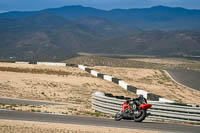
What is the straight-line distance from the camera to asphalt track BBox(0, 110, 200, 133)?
17781mm

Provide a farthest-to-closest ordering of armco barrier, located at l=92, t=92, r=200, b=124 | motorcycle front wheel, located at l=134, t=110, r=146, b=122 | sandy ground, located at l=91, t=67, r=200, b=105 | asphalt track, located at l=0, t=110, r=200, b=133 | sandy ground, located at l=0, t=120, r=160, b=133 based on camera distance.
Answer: sandy ground, located at l=91, t=67, r=200, b=105 → armco barrier, located at l=92, t=92, r=200, b=124 → motorcycle front wheel, located at l=134, t=110, r=146, b=122 → asphalt track, located at l=0, t=110, r=200, b=133 → sandy ground, located at l=0, t=120, r=160, b=133

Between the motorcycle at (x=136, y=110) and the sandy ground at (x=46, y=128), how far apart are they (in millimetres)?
1838

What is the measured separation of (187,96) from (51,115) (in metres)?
20.3

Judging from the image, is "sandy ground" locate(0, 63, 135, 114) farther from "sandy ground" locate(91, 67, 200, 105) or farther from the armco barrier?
"sandy ground" locate(91, 67, 200, 105)

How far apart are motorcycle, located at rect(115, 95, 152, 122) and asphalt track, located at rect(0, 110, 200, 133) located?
0.26 metres

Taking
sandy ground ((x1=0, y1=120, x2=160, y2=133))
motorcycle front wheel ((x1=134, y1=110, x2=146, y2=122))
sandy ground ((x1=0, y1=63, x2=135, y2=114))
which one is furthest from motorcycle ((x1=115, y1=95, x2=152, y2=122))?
sandy ground ((x1=0, y1=63, x2=135, y2=114))

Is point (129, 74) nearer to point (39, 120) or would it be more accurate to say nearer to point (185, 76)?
point (185, 76)

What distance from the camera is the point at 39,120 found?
60.9 ft

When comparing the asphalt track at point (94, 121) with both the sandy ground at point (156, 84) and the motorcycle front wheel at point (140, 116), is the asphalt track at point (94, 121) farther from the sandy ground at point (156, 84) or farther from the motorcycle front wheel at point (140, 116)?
the sandy ground at point (156, 84)

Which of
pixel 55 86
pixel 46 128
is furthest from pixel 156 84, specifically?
pixel 46 128

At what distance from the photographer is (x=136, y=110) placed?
18922mm

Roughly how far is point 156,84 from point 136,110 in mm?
29001

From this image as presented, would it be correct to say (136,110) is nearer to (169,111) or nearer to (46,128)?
(169,111)

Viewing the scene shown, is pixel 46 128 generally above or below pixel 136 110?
below
